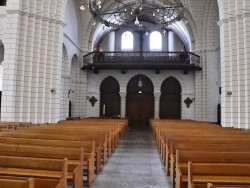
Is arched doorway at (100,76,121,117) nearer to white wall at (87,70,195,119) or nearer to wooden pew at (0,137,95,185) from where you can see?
white wall at (87,70,195,119)

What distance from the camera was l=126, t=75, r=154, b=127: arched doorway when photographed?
79.4 ft

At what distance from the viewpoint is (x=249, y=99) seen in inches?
441

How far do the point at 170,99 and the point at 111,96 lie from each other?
5.73 meters

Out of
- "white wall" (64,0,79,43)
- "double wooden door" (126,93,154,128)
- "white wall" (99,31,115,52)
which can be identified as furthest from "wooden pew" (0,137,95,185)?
"white wall" (99,31,115,52)

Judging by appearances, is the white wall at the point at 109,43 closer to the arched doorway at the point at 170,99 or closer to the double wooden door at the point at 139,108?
the double wooden door at the point at 139,108

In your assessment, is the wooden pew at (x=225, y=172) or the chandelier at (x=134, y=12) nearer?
the wooden pew at (x=225, y=172)

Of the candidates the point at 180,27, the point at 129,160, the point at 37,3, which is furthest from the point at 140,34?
the point at 129,160

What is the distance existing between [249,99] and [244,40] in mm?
2763

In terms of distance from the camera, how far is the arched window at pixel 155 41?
26.8 meters

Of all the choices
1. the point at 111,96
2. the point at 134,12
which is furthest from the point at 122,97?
the point at 134,12

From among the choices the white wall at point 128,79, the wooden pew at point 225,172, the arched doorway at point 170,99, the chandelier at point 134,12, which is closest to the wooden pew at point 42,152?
the wooden pew at point 225,172

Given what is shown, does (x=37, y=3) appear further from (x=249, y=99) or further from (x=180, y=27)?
(x=180, y=27)

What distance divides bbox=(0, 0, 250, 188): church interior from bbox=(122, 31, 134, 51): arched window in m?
0.11

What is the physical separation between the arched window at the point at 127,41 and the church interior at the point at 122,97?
11 centimetres
